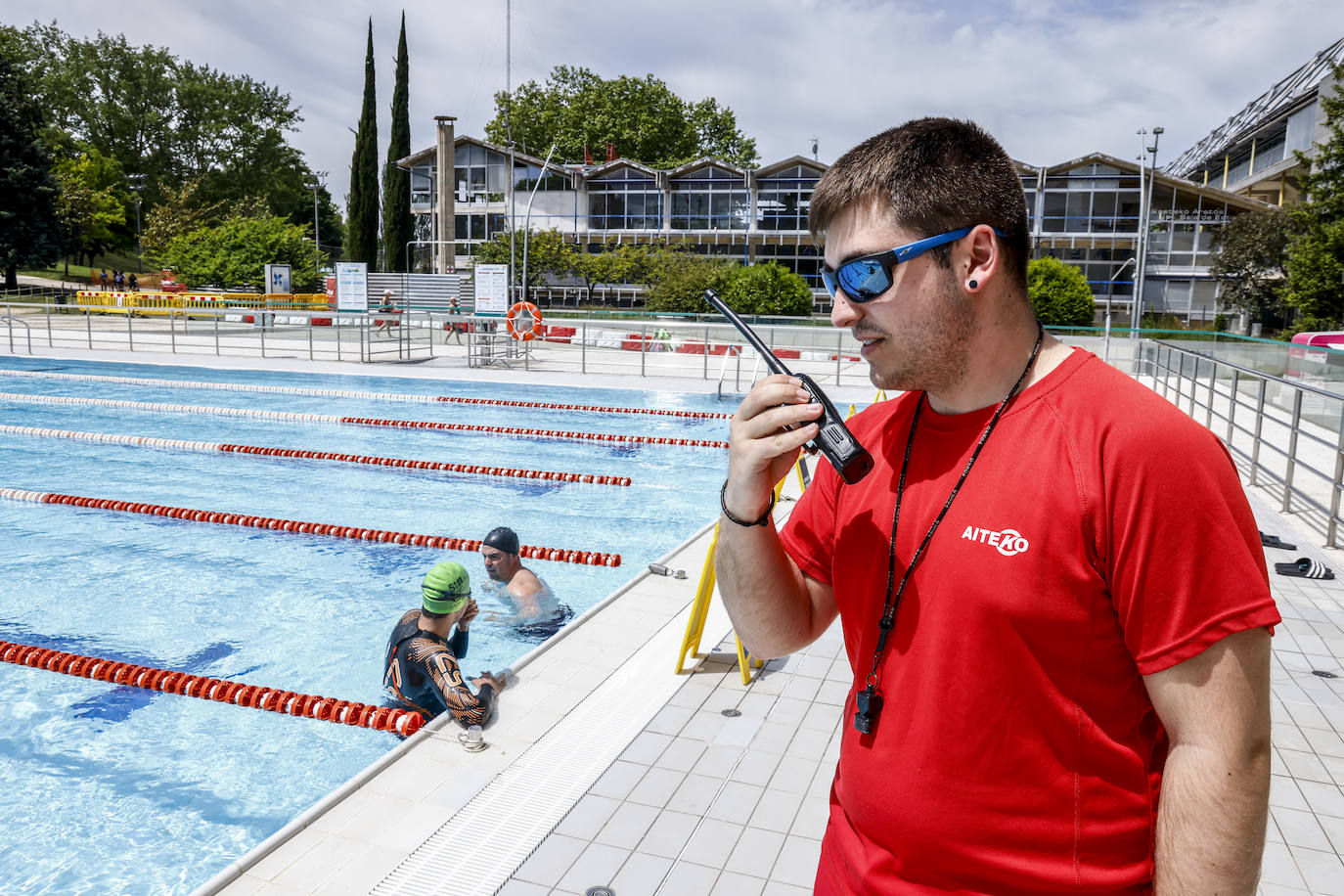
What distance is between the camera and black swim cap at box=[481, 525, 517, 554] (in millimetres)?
6742

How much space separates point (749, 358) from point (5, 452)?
13.5m

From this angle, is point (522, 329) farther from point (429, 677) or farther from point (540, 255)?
point (540, 255)

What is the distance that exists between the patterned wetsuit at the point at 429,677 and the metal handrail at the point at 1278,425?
18.3 ft

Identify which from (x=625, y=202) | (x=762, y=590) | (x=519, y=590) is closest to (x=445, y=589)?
(x=519, y=590)

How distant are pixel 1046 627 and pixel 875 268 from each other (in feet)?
1.88

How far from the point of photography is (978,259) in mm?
1422

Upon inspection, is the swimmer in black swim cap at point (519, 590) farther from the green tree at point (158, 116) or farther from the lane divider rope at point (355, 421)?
the green tree at point (158, 116)

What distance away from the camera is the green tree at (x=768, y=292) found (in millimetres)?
28969

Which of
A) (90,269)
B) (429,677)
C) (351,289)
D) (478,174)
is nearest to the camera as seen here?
(429,677)

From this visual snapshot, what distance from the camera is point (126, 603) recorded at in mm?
7473

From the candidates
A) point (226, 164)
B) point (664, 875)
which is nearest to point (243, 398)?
point (664, 875)

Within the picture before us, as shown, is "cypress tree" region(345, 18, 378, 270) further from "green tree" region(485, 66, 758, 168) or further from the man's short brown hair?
the man's short brown hair

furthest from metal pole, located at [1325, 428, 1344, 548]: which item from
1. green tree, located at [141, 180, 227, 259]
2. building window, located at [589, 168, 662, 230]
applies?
green tree, located at [141, 180, 227, 259]

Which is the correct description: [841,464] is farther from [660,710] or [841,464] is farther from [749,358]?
[749,358]
